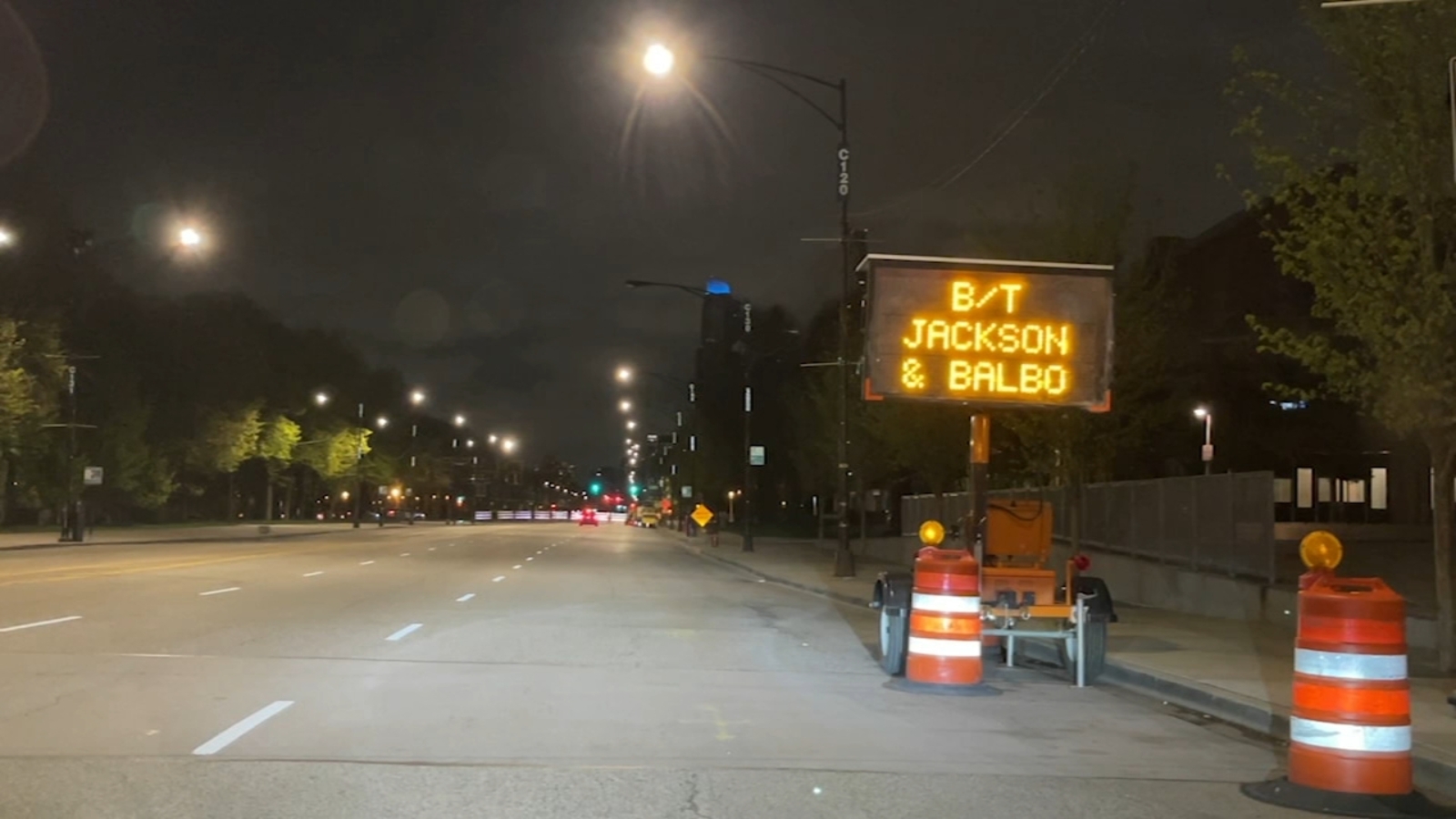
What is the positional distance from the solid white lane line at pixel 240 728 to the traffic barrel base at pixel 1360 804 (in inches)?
275

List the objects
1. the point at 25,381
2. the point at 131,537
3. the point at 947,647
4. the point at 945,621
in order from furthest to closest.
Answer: the point at 131,537, the point at 25,381, the point at 947,647, the point at 945,621

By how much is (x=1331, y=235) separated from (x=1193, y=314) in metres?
43.2

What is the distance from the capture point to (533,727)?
1085 cm

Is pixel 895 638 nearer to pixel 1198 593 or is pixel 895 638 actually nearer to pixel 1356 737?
pixel 1356 737

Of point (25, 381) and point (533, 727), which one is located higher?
point (25, 381)

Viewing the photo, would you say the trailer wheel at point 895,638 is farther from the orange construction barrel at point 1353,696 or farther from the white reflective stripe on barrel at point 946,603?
the orange construction barrel at point 1353,696

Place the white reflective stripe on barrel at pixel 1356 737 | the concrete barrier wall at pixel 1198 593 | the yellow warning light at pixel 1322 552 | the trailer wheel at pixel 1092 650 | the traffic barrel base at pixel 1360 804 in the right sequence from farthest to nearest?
the concrete barrier wall at pixel 1198 593, the trailer wheel at pixel 1092 650, the yellow warning light at pixel 1322 552, the white reflective stripe on barrel at pixel 1356 737, the traffic barrel base at pixel 1360 804

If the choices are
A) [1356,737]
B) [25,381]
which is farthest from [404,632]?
[25,381]

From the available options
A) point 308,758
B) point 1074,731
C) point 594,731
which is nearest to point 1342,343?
point 1074,731

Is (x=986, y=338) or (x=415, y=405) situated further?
(x=415, y=405)

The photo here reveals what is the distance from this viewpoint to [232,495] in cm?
9588

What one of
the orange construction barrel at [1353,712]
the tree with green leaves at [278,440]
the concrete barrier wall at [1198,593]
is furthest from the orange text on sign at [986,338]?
the tree with green leaves at [278,440]

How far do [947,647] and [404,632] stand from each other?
772 cm

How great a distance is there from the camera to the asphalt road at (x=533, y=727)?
8383 millimetres
